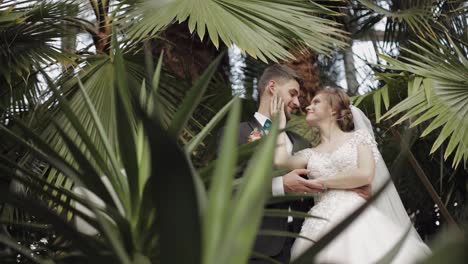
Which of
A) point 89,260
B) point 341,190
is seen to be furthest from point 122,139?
point 341,190

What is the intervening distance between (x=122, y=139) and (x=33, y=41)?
301 cm

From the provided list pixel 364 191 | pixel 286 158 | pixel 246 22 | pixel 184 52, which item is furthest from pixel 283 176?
pixel 184 52

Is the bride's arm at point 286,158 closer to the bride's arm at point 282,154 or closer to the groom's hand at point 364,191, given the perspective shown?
the bride's arm at point 282,154

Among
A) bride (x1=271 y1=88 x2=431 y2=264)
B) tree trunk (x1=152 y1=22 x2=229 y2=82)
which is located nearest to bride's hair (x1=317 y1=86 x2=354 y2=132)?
bride (x1=271 y1=88 x2=431 y2=264)

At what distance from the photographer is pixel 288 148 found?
12.1 ft

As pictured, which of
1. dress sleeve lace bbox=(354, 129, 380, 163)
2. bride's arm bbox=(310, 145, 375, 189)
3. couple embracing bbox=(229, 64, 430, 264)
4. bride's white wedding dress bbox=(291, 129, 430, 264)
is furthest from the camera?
dress sleeve lace bbox=(354, 129, 380, 163)

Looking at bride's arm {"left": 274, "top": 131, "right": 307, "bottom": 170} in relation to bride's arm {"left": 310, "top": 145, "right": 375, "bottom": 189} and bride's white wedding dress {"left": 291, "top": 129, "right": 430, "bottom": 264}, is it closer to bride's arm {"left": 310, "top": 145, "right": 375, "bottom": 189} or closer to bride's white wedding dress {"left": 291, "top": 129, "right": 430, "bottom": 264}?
bride's white wedding dress {"left": 291, "top": 129, "right": 430, "bottom": 264}

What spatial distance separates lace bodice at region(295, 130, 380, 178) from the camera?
3.60m

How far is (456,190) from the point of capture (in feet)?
19.5

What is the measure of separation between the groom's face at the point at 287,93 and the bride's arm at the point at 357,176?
319mm

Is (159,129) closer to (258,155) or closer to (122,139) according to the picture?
(258,155)

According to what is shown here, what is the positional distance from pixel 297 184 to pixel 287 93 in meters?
0.41

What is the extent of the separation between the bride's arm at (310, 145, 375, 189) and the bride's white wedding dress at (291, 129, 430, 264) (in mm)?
35

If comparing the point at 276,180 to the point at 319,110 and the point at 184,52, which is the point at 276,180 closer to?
the point at 319,110
